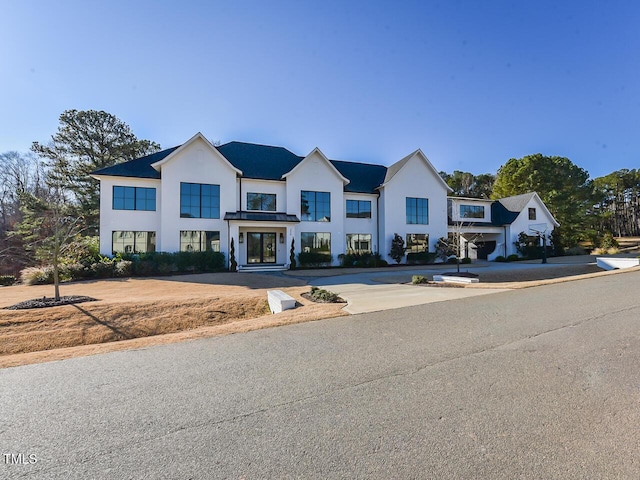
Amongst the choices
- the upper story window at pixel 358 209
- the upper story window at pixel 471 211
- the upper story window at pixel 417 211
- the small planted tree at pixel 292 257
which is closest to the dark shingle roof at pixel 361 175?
the upper story window at pixel 358 209

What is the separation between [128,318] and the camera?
8555 mm

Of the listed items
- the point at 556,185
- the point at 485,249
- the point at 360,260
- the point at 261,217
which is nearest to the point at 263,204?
the point at 261,217

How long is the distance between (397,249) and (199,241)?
14.3m

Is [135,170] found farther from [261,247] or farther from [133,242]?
[261,247]

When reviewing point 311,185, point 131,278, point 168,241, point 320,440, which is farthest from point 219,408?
point 311,185

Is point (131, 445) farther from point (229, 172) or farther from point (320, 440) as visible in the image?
point (229, 172)

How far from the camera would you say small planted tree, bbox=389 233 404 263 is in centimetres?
2397

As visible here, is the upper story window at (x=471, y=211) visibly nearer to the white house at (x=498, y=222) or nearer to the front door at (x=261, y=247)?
the white house at (x=498, y=222)

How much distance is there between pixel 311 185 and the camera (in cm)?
2278

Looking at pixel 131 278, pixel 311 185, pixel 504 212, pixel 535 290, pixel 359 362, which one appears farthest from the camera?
pixel 504 212

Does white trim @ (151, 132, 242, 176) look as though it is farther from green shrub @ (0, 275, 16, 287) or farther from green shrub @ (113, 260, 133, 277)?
green shrub @ (0, 275, 16, 287)

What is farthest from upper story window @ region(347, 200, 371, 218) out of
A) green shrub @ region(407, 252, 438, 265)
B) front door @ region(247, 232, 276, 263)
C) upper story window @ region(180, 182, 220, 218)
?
upper story window @ region(180, 182, 220, 218)

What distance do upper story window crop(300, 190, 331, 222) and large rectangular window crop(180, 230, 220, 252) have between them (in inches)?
246

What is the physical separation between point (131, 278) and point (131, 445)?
1557 centimetres
